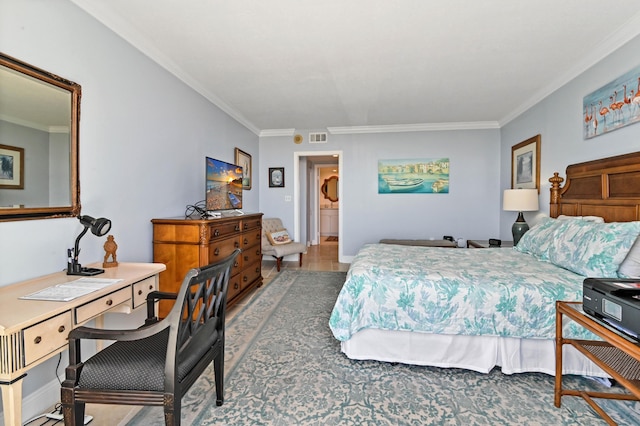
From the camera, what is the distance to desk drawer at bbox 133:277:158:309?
5.78 ft

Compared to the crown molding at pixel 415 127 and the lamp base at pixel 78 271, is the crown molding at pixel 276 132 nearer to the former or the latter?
the crown molding at pixel 415 127

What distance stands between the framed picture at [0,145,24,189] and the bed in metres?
1.99

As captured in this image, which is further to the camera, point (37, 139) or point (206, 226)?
point (206, 226)

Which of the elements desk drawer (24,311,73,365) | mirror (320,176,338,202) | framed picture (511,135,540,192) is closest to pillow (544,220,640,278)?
framed picture (511,135,540,192)

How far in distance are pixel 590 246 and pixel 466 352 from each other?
3.70 feet

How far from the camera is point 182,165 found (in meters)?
3.17

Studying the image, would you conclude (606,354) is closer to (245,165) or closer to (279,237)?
(279,237)

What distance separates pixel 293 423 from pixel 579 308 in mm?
1596

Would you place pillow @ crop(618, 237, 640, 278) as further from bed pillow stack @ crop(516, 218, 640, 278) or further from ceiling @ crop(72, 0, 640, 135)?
ceiling @ crop(72, 0, 640, 135)

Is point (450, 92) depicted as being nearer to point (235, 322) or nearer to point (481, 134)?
point (481, 134)

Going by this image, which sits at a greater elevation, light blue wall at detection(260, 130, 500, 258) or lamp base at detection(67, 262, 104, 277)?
light blue wall at detection(260, 130, 500, 258)

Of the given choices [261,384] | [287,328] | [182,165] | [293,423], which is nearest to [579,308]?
[293,423]

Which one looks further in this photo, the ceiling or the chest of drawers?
the chest of drawers

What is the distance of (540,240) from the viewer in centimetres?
275
